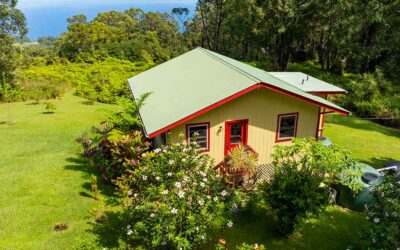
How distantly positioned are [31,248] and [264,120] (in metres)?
9.22

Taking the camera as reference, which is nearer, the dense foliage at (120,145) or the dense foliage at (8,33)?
the dense foliage at (120,145)

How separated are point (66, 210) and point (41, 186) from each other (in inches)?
90.0

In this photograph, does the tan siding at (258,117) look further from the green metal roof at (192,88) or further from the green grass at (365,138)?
the green grass at (365,138)

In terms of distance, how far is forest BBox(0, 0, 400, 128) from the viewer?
88.4 feet

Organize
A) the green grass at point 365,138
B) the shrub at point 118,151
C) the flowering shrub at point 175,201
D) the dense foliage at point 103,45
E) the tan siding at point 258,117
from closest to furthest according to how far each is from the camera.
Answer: the flowering shrub at point 175,201, the shrub at point 118,151, the tan siding at point 258,117, the green grass at point 365,138, the dense foliage at point 103,45

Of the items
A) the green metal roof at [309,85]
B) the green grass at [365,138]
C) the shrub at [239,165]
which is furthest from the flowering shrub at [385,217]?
the green metal roof at [309,85]

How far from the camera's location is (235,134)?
12508 millimetres

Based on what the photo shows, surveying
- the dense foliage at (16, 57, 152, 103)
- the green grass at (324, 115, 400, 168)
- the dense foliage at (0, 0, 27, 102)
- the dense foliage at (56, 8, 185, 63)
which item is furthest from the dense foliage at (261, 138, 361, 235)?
the dense foliage at (56, 8, 185, 63)

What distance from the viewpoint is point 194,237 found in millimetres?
6758

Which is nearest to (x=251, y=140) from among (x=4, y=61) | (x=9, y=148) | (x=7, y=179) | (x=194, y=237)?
(x=194, y=237)

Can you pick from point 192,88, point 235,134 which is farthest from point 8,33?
point 235,134

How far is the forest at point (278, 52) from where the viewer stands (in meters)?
26.9

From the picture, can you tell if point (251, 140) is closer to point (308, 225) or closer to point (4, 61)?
point (308, 225)

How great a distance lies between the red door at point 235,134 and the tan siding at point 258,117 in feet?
0.57
